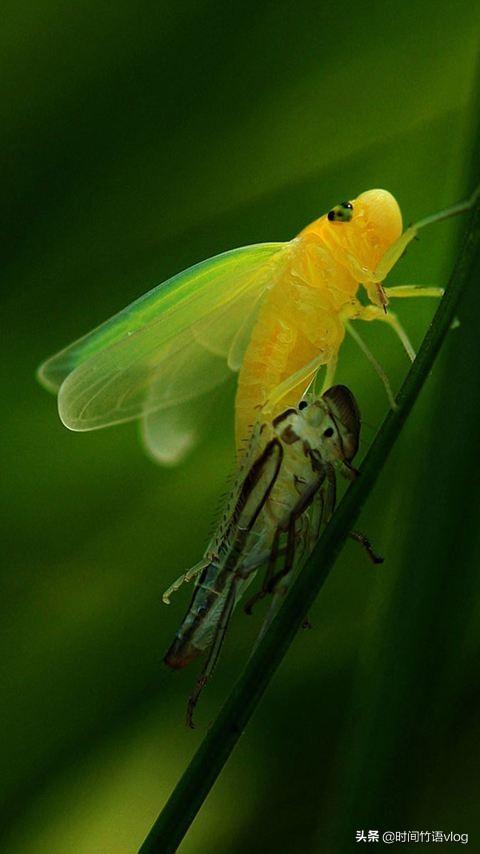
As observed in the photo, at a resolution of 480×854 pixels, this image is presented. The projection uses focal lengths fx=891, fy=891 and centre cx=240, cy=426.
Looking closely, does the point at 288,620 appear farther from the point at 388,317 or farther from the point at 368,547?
the point at 388,317

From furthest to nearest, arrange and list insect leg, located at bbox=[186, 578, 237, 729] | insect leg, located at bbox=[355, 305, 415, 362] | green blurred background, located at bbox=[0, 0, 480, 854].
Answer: green blurred background, located at bbox=[0, 0, 480, 854], insect leg, located at bbox=[355, 305, 415, 362], insect leg, located at bbox=[186, 578, 237, 729]

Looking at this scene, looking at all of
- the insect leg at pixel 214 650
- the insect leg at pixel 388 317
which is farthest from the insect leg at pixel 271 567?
the insect leg at pixel 388 317

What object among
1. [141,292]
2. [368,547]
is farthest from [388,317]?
[141,292]

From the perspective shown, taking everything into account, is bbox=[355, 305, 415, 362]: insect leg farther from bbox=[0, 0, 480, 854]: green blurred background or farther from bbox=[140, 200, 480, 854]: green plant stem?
bbox=[140, 200, 480, 854]: green plant stem

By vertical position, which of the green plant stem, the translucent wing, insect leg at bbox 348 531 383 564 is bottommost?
insect leg at bbox 348 531 383 564

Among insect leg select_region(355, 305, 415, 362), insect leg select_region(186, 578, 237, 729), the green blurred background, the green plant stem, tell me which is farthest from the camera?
the green blurred background

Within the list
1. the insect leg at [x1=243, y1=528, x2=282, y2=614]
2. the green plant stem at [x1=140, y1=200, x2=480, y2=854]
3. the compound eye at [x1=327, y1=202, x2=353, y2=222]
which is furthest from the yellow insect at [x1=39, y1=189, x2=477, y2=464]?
the green plant stem at [x1=140, y1=200, x2=480, y2=854]

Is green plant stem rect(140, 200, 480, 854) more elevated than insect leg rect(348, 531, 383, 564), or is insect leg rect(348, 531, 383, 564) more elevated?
green plant stem rect(140, 200, 480, 854)

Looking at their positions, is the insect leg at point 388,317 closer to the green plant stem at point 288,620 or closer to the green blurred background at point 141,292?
the green blurred background at point 141,292
